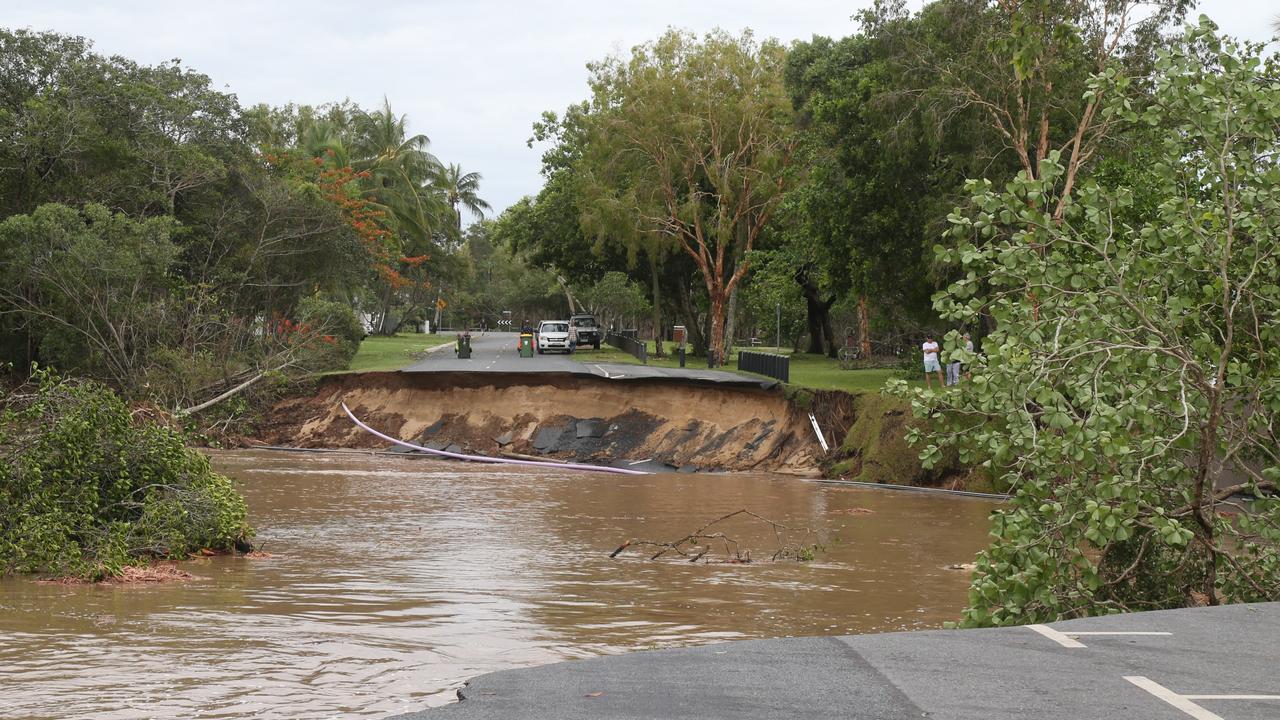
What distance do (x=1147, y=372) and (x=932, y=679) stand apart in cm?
457

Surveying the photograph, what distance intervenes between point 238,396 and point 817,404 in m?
16.8

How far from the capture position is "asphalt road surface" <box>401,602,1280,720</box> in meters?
6.39

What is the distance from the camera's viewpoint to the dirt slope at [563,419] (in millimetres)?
35688

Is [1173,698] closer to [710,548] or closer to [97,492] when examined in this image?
[710,548]

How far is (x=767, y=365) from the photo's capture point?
40.5 meters

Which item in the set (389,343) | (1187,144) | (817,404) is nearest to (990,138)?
(817,404)

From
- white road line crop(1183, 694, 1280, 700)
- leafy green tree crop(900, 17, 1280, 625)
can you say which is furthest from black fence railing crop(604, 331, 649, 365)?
white road line crop(1183, 694, 1280, 700)

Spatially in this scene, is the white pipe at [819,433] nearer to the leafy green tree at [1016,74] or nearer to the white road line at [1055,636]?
the leafy green tree at [1016,74]

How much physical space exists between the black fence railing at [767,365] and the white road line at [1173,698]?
30683 mm

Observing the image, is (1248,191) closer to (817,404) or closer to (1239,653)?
(1239,653)

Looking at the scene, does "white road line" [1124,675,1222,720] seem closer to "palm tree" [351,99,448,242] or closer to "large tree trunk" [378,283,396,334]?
"palm tree" [351,99,448,242]

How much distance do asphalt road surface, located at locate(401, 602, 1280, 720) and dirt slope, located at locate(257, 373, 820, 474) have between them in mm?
25204

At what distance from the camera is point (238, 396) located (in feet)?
126

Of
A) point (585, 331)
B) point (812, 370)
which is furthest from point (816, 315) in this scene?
point (812, 370)
